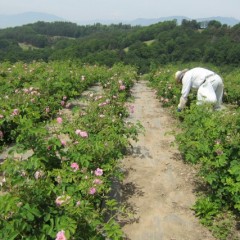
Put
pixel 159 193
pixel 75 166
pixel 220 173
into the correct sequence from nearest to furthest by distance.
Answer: pixel 75 166, pixel 220 173, pixel 159 193

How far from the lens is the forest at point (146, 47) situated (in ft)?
127

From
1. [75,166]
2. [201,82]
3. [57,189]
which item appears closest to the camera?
[57,189]

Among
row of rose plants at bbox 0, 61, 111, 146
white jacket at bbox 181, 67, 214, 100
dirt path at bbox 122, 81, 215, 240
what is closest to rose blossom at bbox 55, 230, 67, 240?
dirt path at bbox 122, 81, 215, 240

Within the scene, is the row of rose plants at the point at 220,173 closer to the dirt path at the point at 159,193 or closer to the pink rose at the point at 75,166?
the dirt path at the point at 159,193

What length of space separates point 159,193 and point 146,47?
4817 centimetres

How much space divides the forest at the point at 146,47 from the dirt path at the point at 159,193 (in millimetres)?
13050

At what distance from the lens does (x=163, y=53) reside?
2025 inches

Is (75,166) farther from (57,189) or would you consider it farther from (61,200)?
(61,200)

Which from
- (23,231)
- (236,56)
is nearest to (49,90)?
(23,231)

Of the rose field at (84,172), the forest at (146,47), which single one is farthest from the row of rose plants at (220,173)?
the forest at (146,47)

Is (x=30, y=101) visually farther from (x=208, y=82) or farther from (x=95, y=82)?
(x=95, y=82)

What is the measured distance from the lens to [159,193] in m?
4.79

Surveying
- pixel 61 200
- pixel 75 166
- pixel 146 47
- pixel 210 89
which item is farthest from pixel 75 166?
pixel 146 47

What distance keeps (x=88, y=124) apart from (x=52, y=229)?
259 centimetres
